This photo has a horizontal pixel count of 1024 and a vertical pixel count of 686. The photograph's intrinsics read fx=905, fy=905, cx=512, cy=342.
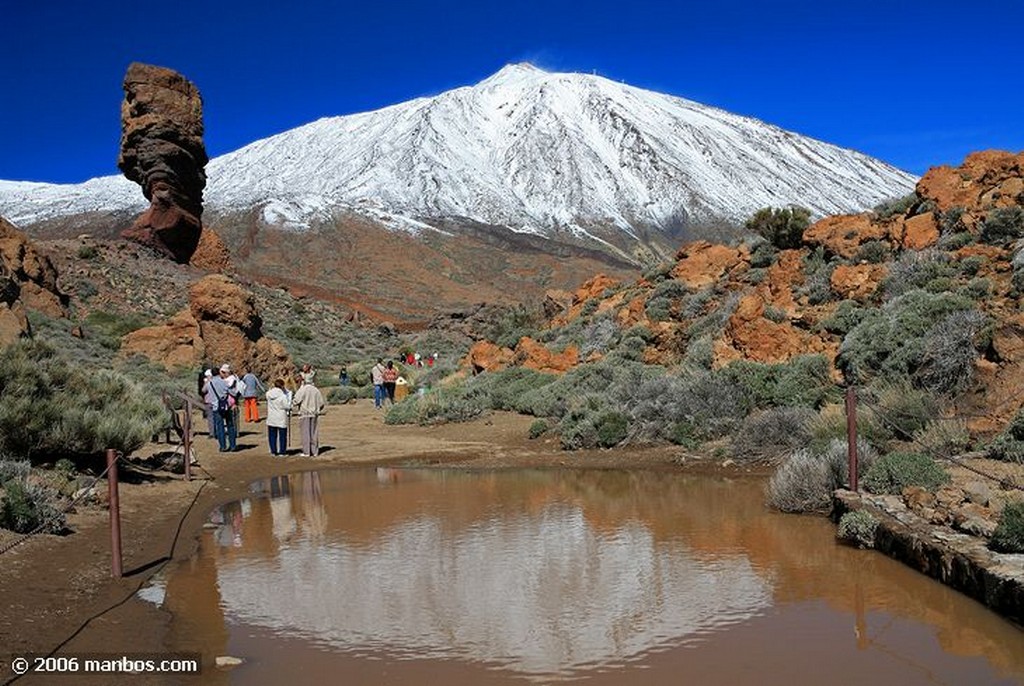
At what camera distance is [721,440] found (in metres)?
14.1

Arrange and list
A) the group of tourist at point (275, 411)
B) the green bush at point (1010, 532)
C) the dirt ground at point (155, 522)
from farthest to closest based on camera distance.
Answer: the group of tourist at point (275, 411) < the green bush at point (1010, 532) < the dirt ground at point (155, 522)

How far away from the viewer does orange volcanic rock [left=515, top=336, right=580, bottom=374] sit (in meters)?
22.3

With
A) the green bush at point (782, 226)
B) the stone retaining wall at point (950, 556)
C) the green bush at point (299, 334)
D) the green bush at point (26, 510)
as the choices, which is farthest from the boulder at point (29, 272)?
the stone retaining wall at point (950, 556)

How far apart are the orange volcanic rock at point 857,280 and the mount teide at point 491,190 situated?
49.9 m

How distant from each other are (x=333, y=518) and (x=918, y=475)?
614cm

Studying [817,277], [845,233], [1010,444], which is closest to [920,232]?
[817,277]

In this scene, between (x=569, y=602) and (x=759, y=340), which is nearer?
(x=569, y=602)

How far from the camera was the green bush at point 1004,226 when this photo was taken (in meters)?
15.6

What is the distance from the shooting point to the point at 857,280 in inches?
690

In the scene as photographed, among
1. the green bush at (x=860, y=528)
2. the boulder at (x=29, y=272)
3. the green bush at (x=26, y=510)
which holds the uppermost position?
the boulder at (x=29, y=272)

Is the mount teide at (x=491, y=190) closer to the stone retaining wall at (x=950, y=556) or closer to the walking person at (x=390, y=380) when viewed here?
the walking person at (x=390, y=380)

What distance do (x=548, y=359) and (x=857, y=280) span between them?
7.90 m

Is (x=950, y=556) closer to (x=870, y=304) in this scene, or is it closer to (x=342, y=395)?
(x=870, y=304)

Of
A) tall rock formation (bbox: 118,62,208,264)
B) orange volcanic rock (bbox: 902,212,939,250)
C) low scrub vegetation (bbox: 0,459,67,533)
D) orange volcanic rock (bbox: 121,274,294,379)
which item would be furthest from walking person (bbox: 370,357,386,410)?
tall rock formation (bbox: 118,62,208,264)
